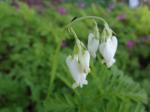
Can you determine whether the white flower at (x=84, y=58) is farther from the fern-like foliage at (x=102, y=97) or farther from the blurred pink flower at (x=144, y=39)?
the blurred pink flower at (x=144, y=39)

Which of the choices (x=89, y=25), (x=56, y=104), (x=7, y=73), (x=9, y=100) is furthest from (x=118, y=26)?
(x=56, y=104)

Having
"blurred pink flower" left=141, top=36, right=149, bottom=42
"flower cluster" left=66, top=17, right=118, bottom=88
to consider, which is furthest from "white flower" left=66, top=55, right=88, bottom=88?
"blurred pink flower" left=141, top=36, right=149, bottom=42

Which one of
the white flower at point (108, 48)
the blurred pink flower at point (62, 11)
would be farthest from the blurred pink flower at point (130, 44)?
the white flower at point (108, 48)

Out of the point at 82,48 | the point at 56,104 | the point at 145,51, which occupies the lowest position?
the point at 145,51

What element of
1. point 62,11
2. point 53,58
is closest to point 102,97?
point 53,58

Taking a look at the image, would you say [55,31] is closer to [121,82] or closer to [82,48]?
[121,82]

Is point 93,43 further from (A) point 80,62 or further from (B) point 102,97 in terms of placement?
(B) point 102,97

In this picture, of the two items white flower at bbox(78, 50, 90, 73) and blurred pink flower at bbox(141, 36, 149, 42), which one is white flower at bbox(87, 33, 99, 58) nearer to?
white flower at bbox(78, 50, 90, 73)
